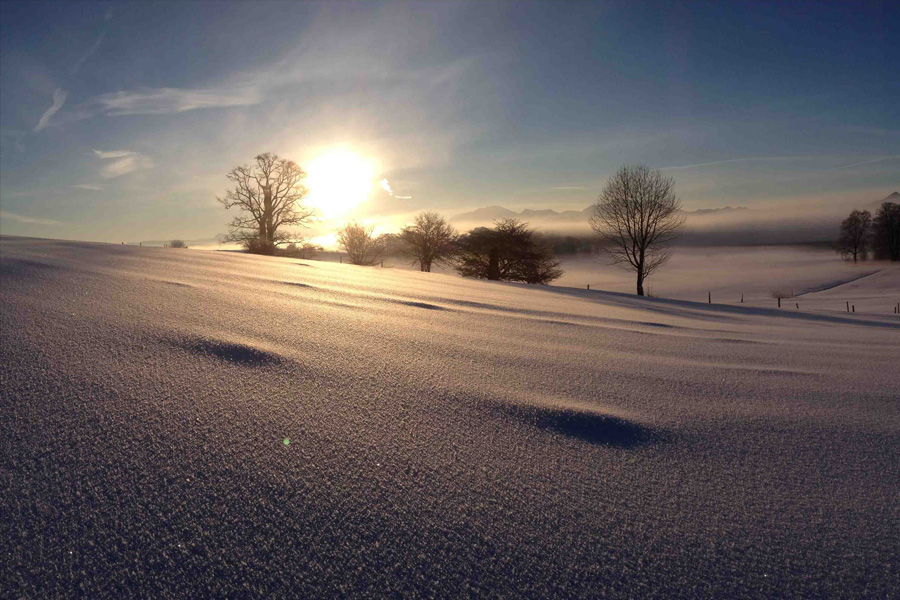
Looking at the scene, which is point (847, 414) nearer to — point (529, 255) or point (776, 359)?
point (776, 359)

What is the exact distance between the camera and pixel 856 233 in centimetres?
5984

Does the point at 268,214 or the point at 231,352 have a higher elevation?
the point at 268,214

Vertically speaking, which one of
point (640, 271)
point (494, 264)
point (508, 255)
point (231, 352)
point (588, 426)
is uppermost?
point (508, 255)

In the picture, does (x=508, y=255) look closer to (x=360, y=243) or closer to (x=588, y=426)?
(x=360, y=243)

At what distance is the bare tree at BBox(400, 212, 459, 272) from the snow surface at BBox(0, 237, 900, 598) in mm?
30129

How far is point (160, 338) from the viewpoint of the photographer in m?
2.00

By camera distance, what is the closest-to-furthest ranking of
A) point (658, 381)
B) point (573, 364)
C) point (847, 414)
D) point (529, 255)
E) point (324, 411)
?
point (324, 411), point (847, 414), point (658, 381), point (573, 364), point (529, 255)

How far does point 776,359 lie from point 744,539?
2.41 metres

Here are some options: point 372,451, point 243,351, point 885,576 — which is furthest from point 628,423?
point 243,351

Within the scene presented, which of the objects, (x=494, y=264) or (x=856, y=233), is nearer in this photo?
(x=494, y=264)

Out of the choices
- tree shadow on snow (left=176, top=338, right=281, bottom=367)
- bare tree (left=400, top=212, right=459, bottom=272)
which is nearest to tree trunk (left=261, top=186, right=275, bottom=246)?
bare tree (left=400, top=212, right=459, bottom=272)

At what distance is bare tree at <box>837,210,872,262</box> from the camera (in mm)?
59375

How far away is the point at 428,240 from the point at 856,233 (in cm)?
6131

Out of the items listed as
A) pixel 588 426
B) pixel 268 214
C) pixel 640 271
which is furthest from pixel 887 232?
pixel 588 426
